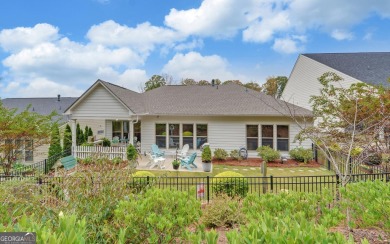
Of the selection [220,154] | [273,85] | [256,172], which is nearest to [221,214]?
[256,172]

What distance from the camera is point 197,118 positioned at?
683 inches

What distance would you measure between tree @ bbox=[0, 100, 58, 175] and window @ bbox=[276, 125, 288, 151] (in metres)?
14.1

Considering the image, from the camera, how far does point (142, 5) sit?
17.3m

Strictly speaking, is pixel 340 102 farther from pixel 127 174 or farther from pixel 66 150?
pixel 66 150

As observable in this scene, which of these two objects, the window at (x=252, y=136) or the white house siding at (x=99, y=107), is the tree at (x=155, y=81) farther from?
the window at (x=252, y=136)

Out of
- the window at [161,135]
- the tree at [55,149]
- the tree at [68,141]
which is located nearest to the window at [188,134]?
the window at [161,135]

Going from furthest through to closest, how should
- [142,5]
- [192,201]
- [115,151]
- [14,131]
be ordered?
[142,5] → [115,151] → [14,131] → [192,201]

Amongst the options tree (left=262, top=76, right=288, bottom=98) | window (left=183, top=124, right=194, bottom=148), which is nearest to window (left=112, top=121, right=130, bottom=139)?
window (left=183, top=124, right=194, bottom=148)

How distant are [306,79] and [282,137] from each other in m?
9.42

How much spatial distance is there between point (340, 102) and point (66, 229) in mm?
13727

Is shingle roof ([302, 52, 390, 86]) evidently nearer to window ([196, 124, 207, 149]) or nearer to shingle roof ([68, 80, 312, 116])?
shingle roof ([68, 80, 312, 116])

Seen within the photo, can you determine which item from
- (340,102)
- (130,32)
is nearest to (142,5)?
(130,32)

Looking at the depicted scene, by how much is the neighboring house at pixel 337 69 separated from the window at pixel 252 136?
5.37 meters

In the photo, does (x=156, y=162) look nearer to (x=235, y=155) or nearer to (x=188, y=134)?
(x=188, y=134)
